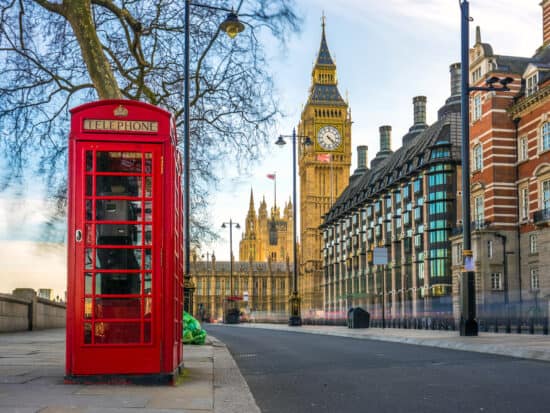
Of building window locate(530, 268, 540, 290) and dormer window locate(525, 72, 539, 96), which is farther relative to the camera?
building window locate(530, 268, 540, 290)

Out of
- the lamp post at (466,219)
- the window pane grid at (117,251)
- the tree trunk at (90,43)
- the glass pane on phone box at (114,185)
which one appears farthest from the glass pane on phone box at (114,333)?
the lamp post at (466,219)

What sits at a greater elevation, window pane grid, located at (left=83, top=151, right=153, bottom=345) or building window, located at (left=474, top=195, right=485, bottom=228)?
building window, located at (left=474, top=195, right=485, bottom=228)

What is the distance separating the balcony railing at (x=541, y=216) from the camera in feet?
147

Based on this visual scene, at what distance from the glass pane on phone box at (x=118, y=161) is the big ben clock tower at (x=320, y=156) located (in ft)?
438

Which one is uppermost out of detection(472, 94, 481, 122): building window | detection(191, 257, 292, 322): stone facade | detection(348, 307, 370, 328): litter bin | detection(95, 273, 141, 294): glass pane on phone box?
detection(472, 94, 481, 122): building window

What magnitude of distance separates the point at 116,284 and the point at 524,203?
46276 millimetres

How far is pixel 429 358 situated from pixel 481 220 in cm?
4057

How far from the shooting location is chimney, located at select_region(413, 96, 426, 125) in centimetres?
10044

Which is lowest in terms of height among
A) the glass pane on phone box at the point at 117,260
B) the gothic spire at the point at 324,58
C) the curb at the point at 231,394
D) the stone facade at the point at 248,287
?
the stone facade at the point at 248,287

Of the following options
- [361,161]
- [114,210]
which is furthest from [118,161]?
[361,161]

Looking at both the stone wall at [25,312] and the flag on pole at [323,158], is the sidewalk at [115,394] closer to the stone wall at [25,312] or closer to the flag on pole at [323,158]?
the stone wall at [25,312]

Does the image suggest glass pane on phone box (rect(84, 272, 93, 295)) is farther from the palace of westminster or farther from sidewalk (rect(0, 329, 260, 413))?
the palace of westminster

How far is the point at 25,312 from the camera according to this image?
87.4 feet

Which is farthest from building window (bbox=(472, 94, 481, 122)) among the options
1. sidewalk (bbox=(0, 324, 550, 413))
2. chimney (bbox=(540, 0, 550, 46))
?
sidewalk (bbox=(0, 324, 550, 413))
